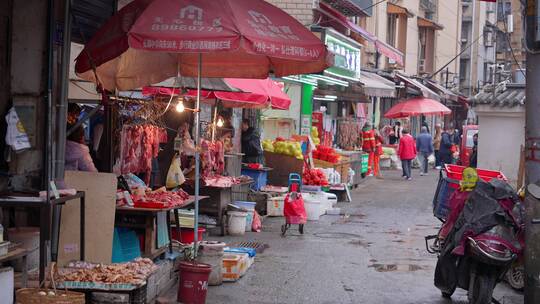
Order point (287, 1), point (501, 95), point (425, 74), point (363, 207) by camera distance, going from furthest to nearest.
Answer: point (425, 74) → point (287, 1) → point (363, 207) → point (501, 95)

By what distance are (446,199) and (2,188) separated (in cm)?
510

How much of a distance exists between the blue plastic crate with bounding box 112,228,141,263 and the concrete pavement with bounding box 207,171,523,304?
101 cm

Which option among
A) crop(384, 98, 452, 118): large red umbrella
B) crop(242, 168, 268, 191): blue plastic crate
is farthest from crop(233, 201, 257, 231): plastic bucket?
crop(384, 98, 452, 118): large red umbrella

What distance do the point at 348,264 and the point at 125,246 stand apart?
3.89m

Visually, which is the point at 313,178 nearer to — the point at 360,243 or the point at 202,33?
the point at 360,243

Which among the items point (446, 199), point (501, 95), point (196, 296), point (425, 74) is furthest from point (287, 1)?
point (425, 74)

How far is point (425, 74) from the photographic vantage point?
43812 mm

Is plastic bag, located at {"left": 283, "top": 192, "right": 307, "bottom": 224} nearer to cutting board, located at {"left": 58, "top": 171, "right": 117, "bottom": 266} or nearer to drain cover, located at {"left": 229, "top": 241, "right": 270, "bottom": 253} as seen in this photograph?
drain cover, located at {"left": 229, "top": 241, "right": 270, "bottom": 253}

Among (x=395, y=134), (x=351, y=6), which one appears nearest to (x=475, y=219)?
(x=351, y=6)

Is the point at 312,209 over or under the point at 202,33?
under

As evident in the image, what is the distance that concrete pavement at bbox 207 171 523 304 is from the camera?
9.23m

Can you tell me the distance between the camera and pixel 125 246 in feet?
28.7

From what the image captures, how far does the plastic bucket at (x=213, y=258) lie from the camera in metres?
9.16

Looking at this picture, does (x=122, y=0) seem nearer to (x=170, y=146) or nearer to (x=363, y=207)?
(x=170, y=146)
